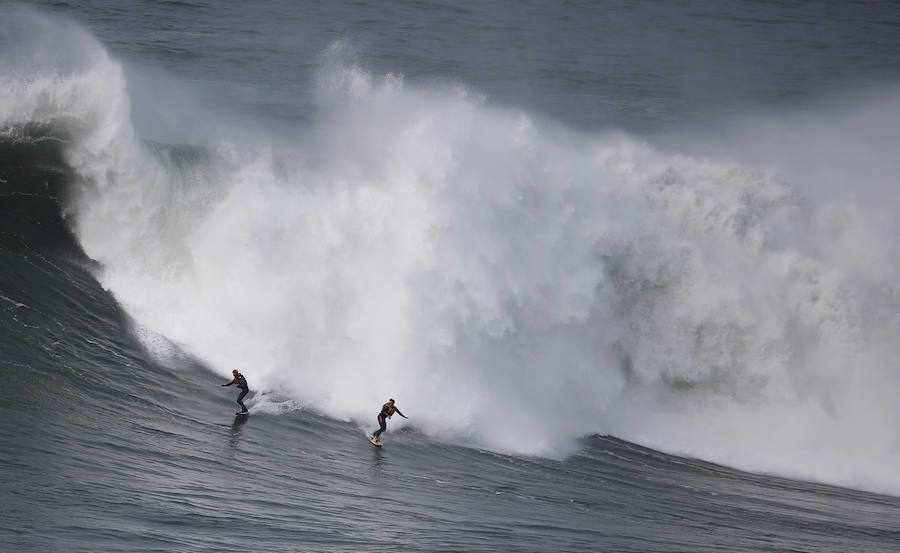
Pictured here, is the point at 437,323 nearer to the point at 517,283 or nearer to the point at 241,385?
the point at 517,283

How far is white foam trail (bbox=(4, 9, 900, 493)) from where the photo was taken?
17.7 meters

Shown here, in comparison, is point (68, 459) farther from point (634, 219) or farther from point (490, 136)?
point (634, 219)

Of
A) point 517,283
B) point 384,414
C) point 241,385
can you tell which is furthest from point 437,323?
point 241,385

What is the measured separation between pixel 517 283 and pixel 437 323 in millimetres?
1956

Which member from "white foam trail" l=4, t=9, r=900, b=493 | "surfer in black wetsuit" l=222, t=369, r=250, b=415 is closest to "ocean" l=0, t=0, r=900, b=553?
"white foam trail" l=4, t=9, r=900, b=493

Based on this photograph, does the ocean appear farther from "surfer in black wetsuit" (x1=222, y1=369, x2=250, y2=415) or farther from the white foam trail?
"surfer in black wetsuit" (x1=222, y1=369, x2=250, y2=415)

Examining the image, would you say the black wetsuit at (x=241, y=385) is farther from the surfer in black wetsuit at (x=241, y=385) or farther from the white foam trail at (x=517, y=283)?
the white foam trail at (x=517, y=283)

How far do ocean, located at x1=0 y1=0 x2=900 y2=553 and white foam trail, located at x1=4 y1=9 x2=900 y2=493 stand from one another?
6cm

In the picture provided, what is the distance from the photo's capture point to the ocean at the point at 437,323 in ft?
42.2

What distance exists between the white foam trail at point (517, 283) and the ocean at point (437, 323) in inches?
2.3

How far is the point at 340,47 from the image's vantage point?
3759cm

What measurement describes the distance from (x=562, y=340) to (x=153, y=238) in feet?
28.7

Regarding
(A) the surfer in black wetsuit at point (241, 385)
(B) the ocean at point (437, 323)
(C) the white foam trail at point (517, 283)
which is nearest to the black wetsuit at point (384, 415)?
(B) the ocean at point (437, 323)

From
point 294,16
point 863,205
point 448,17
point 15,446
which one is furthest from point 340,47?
point 15,446
